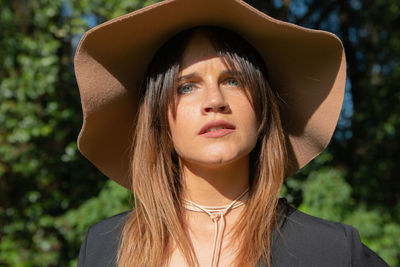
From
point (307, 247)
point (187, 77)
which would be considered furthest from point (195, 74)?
point (307, 247)

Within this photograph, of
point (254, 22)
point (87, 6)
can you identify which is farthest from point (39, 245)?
point (254, 22)

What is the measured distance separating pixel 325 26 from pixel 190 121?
3677 mm

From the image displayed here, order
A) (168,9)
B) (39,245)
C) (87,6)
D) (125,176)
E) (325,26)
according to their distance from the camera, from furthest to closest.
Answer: (325,26)
(39,245)
(87,6)
(125,176)
(168,9)

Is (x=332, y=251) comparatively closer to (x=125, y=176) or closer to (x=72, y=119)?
(x=125, y=176)

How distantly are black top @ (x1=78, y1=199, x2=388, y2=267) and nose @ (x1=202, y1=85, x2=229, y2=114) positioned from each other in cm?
46

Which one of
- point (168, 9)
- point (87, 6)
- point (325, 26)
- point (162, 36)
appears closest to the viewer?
point (168, 9)

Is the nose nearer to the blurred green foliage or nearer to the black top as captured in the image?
the black top

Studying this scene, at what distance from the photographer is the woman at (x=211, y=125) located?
4.68 feet

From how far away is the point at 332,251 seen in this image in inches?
55.8

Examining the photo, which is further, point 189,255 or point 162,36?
point 162,36

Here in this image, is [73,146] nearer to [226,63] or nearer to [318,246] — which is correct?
[226,63]

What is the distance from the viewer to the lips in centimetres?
139

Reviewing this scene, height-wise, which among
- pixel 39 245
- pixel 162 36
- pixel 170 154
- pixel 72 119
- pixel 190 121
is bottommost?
pixel 39 245

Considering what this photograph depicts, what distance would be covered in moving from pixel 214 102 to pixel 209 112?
39 millimetres
